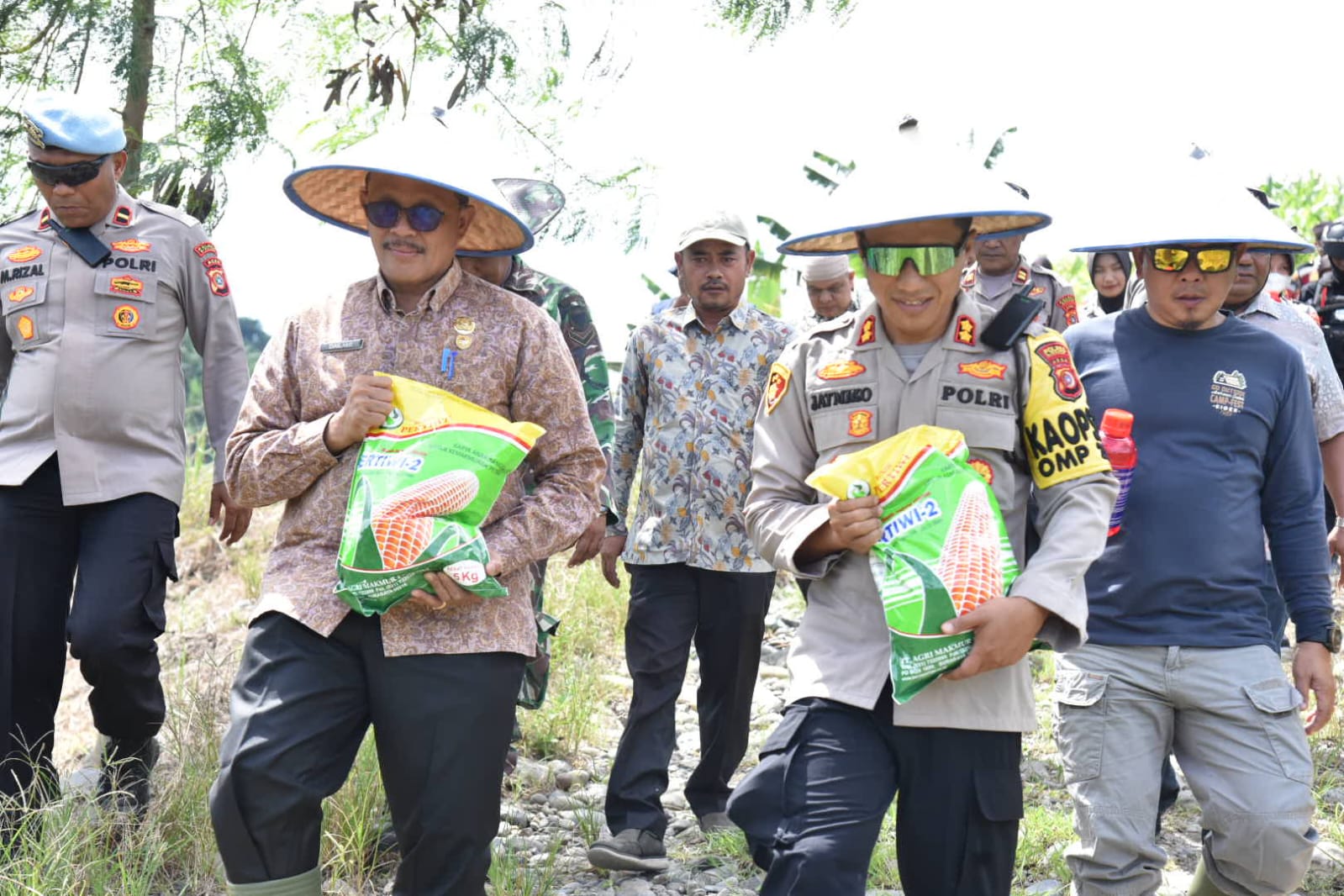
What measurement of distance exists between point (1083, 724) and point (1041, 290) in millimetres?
4084

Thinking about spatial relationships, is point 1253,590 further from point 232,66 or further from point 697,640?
point 232,66

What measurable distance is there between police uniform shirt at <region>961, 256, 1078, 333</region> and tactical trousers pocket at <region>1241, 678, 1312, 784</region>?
3653 millimetres

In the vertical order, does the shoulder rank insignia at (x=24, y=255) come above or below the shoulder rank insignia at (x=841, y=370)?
above

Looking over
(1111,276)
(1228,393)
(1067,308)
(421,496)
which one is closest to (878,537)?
(421,496)

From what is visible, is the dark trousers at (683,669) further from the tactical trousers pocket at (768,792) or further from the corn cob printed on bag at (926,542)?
the corn cob printed on bag at (926,542)

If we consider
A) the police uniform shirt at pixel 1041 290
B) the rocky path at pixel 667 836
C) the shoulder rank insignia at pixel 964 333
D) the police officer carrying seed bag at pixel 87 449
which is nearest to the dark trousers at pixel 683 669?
the rocky path at pixel 667 836

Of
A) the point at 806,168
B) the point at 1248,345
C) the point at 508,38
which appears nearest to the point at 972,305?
the point at 1248,345

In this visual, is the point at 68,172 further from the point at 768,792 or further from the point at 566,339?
the point at 768,792

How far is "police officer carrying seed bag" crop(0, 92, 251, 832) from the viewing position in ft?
15.7

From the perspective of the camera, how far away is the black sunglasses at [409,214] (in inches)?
142

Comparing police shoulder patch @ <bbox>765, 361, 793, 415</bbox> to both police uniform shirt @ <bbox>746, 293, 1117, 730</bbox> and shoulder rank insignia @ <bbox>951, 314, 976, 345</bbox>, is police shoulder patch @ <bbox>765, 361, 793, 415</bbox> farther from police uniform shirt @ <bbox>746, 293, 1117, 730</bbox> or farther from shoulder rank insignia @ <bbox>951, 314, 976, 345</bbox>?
shoulder rank insignia @ <bbox>951, 314, 976, 345</bbox>

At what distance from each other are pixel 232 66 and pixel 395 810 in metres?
4.37

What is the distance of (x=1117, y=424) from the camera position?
155 inches

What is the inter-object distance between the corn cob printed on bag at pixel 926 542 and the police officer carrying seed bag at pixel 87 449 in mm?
2516
